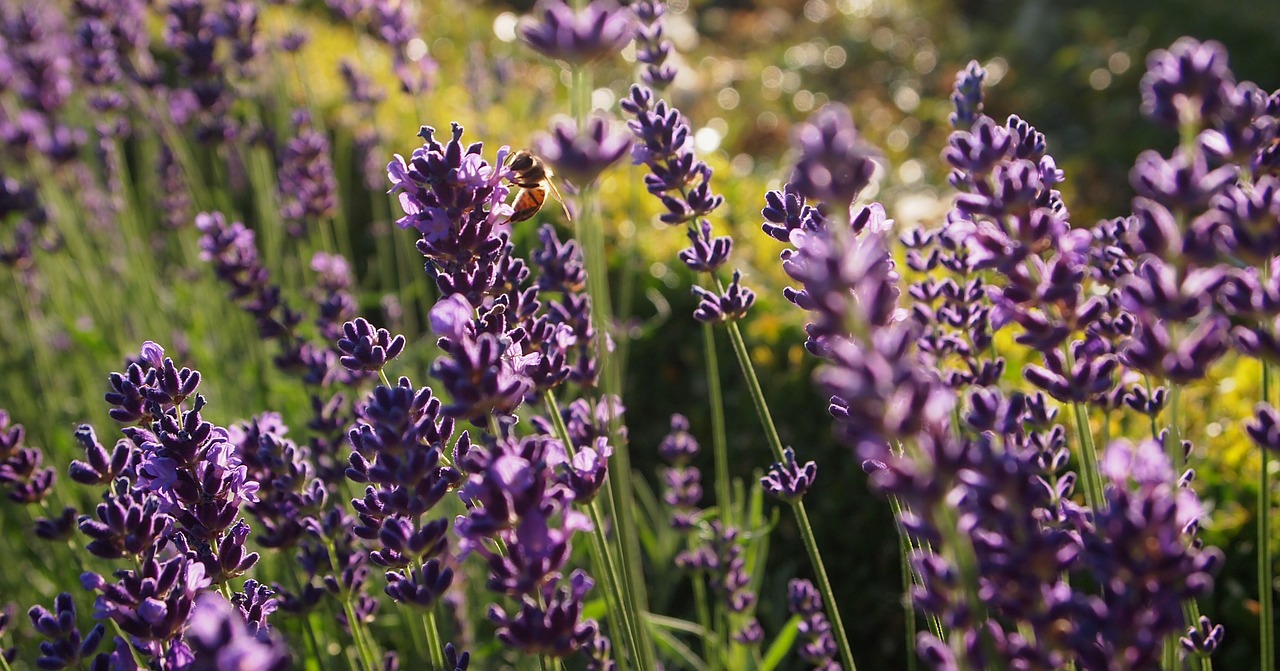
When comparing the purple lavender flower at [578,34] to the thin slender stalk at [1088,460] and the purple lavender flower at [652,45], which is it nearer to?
the thin slender stalk at [1088,460]

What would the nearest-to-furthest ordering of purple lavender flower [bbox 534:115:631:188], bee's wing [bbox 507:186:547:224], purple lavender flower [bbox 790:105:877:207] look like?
purple lavender flower [bbox 790:105:877:207], purple lavender flower [bbox 534:115:631:188], bee's wing [bbox 507:186:547:224]

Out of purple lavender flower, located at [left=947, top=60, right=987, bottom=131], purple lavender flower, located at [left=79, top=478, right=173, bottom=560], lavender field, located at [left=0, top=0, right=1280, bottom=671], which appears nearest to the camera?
lavender field, located at [left=0, top=0, right=1280, bottom=671]

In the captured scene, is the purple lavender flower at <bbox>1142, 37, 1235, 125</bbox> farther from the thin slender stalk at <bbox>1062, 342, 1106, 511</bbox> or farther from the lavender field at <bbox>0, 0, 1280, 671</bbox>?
the thin slender stalk at <bbox>1062, 342, 1106, 511</bbox>

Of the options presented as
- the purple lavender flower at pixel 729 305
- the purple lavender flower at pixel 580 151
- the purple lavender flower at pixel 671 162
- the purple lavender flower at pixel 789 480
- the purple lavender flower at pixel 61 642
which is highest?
the purple lavender flower at pixel 671 162

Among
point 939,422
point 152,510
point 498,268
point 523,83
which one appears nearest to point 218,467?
point 152,510

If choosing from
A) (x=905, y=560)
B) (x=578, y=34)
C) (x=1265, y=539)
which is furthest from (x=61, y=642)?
(x=1265, y=539)

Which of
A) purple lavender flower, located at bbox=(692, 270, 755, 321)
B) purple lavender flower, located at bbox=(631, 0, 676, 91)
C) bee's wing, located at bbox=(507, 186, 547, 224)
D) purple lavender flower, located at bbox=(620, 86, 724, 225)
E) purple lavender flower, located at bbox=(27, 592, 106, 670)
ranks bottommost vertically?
purple lavender flower, located at bbox=(27, 592, 106, 670)

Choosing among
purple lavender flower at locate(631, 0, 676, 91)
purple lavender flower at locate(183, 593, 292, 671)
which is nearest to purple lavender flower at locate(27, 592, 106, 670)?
purple lavender flower at locate(183, 593, 292, 671)

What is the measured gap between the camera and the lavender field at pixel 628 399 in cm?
108

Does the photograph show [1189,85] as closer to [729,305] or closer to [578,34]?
[578,34]

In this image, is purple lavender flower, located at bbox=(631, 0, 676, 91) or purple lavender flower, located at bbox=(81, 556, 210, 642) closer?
purple lavender flower, located at bbox=(81, 556, 210, 642)

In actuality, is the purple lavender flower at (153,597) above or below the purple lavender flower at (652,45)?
below

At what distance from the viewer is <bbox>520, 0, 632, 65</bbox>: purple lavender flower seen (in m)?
1.27

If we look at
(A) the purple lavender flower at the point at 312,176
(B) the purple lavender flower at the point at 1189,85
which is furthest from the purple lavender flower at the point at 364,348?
(A) the purple lavender flower at the point at 312,176
